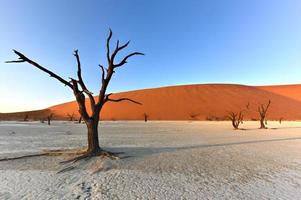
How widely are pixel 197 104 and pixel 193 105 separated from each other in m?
1.58

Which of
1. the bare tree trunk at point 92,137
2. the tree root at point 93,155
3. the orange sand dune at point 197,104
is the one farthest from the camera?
the orange sand dune at point 197,104

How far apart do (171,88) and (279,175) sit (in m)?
80.4

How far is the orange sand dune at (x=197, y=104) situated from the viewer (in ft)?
198

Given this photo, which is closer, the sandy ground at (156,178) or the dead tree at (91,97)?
the sandy ground at (156,178)

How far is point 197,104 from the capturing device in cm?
6738

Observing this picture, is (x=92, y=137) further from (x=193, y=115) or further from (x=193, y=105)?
(x=193, y=105)

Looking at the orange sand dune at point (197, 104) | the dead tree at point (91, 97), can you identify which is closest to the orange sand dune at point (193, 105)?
the orange sand dune at point (197, 104)

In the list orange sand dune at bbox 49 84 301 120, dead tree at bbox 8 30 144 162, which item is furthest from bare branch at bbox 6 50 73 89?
orange sand dune at bbox 49 84 301 120

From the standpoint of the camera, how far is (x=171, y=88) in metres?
86.2

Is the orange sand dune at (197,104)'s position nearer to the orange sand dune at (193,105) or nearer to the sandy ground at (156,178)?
the orange sand dune at (193,105)

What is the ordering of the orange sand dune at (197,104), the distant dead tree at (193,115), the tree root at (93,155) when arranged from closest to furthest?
1. the tree root at (93,155)
2. the distant dead tree at (193,115)
3. the orange sand dune at (197,104)

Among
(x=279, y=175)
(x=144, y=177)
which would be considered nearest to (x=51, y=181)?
(x=144, y=177)

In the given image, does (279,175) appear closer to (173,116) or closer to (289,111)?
(173,116)

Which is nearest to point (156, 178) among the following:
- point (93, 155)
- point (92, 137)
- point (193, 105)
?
point (93, 155)
